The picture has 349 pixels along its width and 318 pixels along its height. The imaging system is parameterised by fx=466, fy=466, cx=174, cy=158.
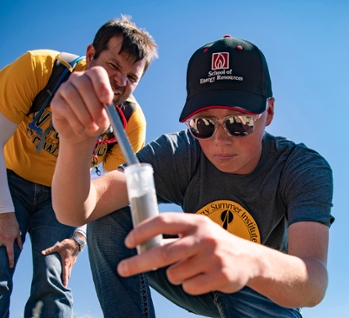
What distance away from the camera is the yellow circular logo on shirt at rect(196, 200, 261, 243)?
12.1 ft

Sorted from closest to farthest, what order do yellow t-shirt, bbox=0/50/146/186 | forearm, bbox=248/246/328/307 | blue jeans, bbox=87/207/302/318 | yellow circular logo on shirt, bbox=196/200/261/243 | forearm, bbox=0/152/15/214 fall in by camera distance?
1. forearm, bbox=248/246/328/307
2. blue jeans, bbox=87/207/302/318
3. yellow circular logo on shirt, bbox=196/200/261/243
4. forearm, bbox=0/152/15/214
5. yellow t-shirt, bbox=0/50/146/186

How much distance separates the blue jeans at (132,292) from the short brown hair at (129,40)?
2.05 m

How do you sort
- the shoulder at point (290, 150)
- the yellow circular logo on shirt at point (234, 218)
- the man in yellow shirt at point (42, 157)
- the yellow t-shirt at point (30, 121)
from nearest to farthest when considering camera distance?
the shoulder at point (290, 150) < the yellow circular logo on shirt at point (234, 218) < the man in yellow shirt at point (42, 157) < the yellow t-shirt at point (30, 121)

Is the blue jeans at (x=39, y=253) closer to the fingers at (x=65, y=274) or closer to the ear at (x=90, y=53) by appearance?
the fingers at (x=65, y=274)

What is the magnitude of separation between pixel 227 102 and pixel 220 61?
0.41 m

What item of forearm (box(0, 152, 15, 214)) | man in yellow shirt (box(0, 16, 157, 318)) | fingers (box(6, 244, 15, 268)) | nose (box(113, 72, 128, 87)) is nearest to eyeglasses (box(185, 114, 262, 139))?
man in yellow shirt (box(0, 16, 157, 318))

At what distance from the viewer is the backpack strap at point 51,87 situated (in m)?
4.43

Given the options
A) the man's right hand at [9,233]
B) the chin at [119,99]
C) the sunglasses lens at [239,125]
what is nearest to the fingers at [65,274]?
the man's right hand at [9,233]

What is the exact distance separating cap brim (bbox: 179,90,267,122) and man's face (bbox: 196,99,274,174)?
0.06 meters

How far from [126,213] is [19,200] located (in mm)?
1580

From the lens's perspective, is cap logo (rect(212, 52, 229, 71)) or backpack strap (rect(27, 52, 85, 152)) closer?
cap logo (rect(212, 52, 229, 71))

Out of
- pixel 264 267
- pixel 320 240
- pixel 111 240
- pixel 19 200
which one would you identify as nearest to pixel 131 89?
pixel 19 200

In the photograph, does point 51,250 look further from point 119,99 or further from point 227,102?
point 227,102

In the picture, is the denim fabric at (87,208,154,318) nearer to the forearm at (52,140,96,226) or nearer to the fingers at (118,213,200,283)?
the forearm at (52,140,96,226)
